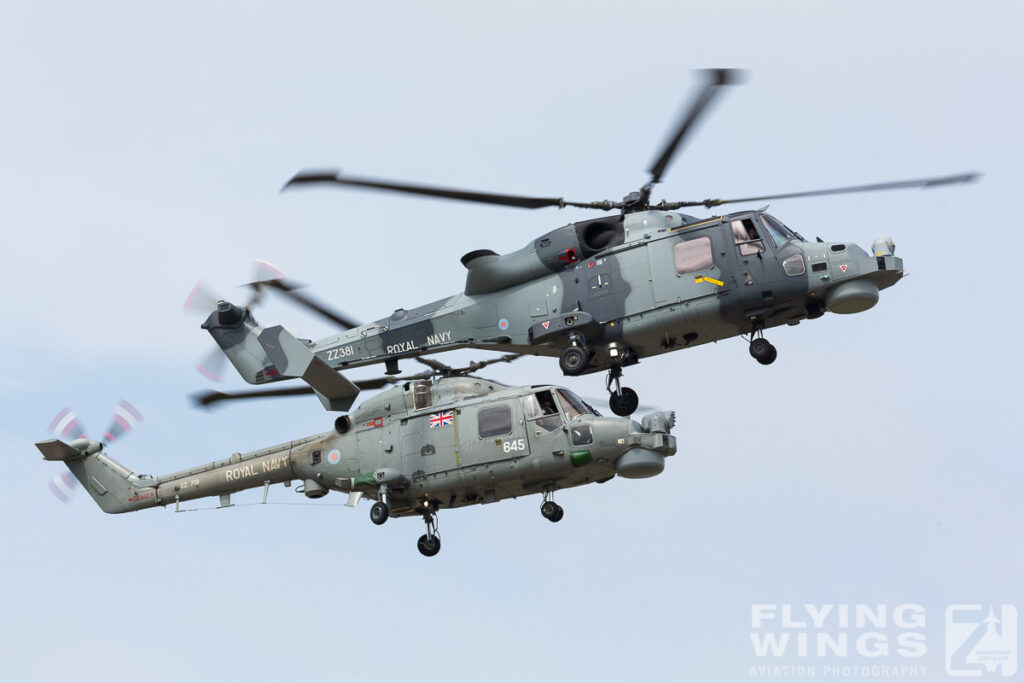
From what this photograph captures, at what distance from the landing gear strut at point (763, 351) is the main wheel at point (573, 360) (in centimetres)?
323

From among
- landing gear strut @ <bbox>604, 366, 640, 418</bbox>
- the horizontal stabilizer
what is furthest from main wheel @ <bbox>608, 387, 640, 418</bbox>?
the horizontal stabilizer

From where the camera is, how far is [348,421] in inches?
1220

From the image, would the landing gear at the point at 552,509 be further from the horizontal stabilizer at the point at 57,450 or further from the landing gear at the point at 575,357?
the horizontal stabilizer at the point at 57,450

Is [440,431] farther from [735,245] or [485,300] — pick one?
[735,245]

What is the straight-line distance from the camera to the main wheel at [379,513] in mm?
29609

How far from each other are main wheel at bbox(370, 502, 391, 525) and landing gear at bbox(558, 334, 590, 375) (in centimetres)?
491

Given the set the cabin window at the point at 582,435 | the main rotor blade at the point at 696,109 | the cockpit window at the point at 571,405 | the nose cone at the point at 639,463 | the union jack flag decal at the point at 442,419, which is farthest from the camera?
the union jack flag decal at the point at 442,419

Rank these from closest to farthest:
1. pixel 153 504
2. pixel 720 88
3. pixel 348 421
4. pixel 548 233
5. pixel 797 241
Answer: pixel 720 88, pixel 797 241, pixel 548 233, pixel 348 421, pixel 153 504

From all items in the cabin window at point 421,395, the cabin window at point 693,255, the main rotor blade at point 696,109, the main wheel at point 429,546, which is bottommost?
the main wheel at point 429,546

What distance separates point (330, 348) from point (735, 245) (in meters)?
8.95

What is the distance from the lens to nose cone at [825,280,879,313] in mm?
25984

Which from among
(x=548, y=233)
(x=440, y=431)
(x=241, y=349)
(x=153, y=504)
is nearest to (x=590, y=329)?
(x=548, y=233)

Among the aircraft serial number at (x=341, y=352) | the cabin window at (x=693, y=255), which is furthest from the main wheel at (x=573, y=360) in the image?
the aircraft serial number at (x=341, y=352)

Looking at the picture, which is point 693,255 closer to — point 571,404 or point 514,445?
point 571,404
